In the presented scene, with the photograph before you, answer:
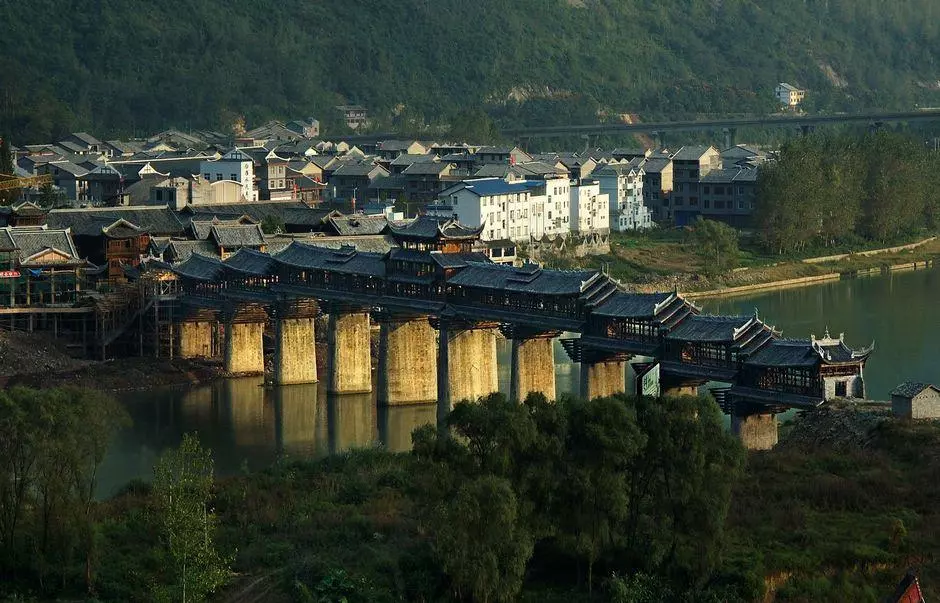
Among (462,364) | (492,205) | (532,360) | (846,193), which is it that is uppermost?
(846,193)

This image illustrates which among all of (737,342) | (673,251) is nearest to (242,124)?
(673,251)

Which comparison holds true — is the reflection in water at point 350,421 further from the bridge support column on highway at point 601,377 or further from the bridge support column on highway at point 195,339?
the bridge support column on highway at point 195,339

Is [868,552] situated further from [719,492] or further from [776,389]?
[776,389]

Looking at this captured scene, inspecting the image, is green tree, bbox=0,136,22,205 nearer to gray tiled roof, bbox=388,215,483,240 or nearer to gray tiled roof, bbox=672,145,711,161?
gray tiled roof, bbox=388,215,483,240

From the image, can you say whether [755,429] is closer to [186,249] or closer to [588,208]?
[186,249]

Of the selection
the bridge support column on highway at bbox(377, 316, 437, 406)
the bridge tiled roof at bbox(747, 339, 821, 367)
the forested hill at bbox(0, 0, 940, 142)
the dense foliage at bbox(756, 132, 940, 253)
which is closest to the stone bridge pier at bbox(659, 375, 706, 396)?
the bridge tiled roof at bbox(747, 339, 821, 367)

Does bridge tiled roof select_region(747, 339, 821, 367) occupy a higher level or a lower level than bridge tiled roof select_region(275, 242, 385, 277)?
lower

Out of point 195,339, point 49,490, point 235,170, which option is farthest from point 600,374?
point 235,170
